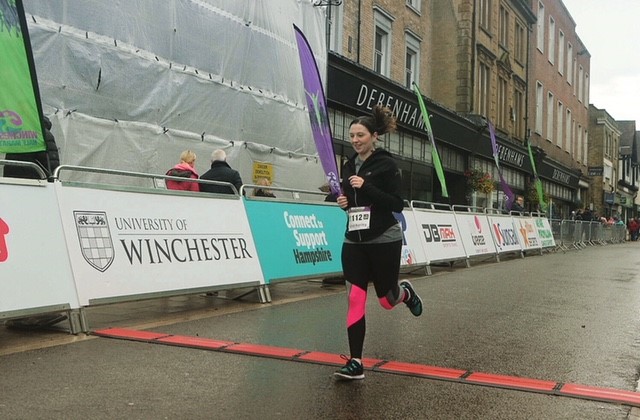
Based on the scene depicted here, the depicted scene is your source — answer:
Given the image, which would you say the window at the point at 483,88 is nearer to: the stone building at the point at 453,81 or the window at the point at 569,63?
the stone building at the point at 453,81

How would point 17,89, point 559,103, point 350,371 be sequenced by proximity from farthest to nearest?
point 559,103, point 17,89, point 350,371

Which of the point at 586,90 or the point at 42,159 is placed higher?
the point at 586,90

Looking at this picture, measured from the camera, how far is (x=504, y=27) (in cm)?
3178

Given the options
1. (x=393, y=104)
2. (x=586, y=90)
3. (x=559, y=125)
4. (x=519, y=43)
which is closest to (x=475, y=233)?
(x=393, y=104)

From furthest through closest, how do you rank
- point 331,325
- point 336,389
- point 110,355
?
point 331,325
point 110,355
point 336,389

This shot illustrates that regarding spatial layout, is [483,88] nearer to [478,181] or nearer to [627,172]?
[478,181]

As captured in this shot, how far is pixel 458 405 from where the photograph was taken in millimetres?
3936

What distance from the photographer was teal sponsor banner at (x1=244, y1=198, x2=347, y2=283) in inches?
320

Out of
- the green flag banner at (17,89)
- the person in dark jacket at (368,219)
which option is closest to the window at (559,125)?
the green flag banner at (17,89)

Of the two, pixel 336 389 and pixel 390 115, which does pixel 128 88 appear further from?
pixel 336 389

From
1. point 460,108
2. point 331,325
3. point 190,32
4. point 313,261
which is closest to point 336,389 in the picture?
point 331,325

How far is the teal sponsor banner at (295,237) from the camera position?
8117mm

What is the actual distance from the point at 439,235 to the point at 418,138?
1008 cm

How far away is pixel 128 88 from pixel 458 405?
8093mm
